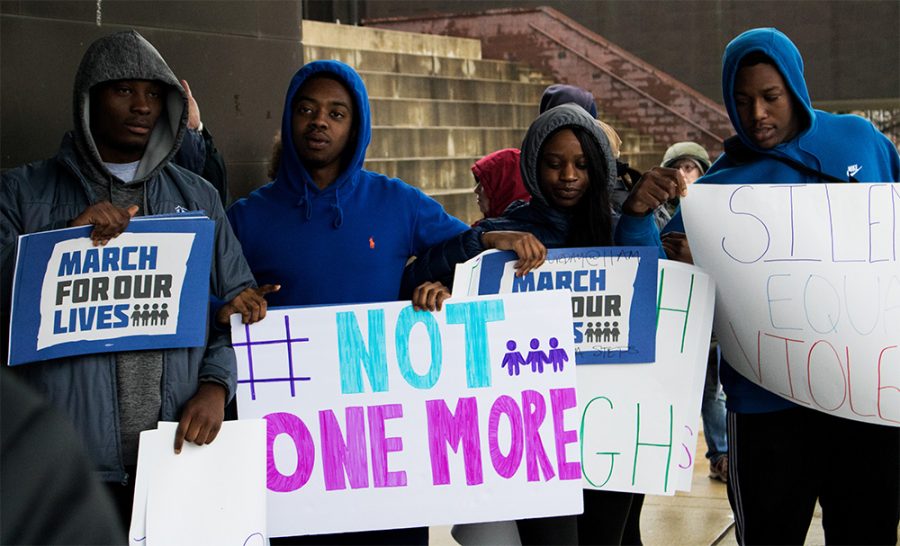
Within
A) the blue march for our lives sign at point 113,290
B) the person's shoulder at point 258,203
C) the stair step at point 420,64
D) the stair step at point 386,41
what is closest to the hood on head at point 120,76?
the blue march for our lives sign at point 113,290

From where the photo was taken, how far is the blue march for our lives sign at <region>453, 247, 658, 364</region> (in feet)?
9.95

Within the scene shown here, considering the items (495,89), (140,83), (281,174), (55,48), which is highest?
(495,89)

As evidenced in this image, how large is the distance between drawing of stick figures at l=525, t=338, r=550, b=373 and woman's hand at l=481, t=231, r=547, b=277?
8.6 inches

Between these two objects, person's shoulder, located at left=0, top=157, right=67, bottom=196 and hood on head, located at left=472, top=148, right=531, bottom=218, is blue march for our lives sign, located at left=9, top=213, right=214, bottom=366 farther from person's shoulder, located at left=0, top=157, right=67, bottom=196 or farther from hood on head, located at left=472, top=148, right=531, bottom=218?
hood on head, located at left=472, top=148, right=531, bottom=218

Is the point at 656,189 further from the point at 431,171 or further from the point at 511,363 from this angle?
the point at 431,171

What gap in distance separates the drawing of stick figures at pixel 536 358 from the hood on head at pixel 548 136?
0.44 m

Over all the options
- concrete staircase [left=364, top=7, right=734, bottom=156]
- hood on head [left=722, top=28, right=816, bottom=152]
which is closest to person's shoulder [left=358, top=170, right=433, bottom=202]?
hood on head [left=722, top=28, right=816, bottom=152]

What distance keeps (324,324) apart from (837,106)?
13.6 meters

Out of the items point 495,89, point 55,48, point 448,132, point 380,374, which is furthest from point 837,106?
point 380,374

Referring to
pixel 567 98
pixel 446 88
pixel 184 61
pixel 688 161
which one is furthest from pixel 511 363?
pixel 446 88

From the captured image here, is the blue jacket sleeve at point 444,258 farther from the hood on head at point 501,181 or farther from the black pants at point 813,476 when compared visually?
the hood on head at point 501,181

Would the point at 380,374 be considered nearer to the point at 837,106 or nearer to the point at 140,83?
the point at 140,83

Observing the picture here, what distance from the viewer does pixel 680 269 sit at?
3070 mm

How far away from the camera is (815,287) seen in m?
2.91
